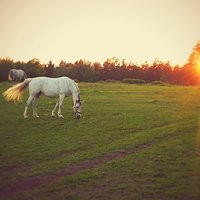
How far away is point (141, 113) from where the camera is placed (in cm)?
2177

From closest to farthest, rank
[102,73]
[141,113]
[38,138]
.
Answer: [38,138] < [141,113] < [102,73]

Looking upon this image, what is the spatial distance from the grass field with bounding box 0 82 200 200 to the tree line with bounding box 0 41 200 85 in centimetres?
5431

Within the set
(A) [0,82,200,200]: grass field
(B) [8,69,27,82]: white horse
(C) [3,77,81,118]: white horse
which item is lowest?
(A) [0,82,200,200]: grass field

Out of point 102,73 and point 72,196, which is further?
point 102,73

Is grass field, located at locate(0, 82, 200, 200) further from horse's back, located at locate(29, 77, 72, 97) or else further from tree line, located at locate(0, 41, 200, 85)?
tree line, located at locate(0, 41, 200, 85)

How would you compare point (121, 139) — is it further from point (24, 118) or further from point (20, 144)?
point (24, 118)

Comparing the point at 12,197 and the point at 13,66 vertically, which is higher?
the point at 13,66

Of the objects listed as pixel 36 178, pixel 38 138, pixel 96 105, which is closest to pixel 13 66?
pixel 96 105

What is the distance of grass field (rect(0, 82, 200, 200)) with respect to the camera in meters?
8.98

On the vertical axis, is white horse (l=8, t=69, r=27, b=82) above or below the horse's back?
above

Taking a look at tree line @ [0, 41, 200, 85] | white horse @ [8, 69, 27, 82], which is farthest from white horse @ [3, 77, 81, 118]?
tree line @ [0, 41, 200, 85]

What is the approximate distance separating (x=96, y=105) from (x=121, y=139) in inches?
460

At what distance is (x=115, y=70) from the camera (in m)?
88.2

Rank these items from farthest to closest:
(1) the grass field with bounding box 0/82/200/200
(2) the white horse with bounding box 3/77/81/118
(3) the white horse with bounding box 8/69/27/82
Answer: (3) the white horse with bounding box 8/69/27/82 < (2) the white horse with bounding box 3/77/81/118 < (1) the grass field with bounding box 0/82/200/200
